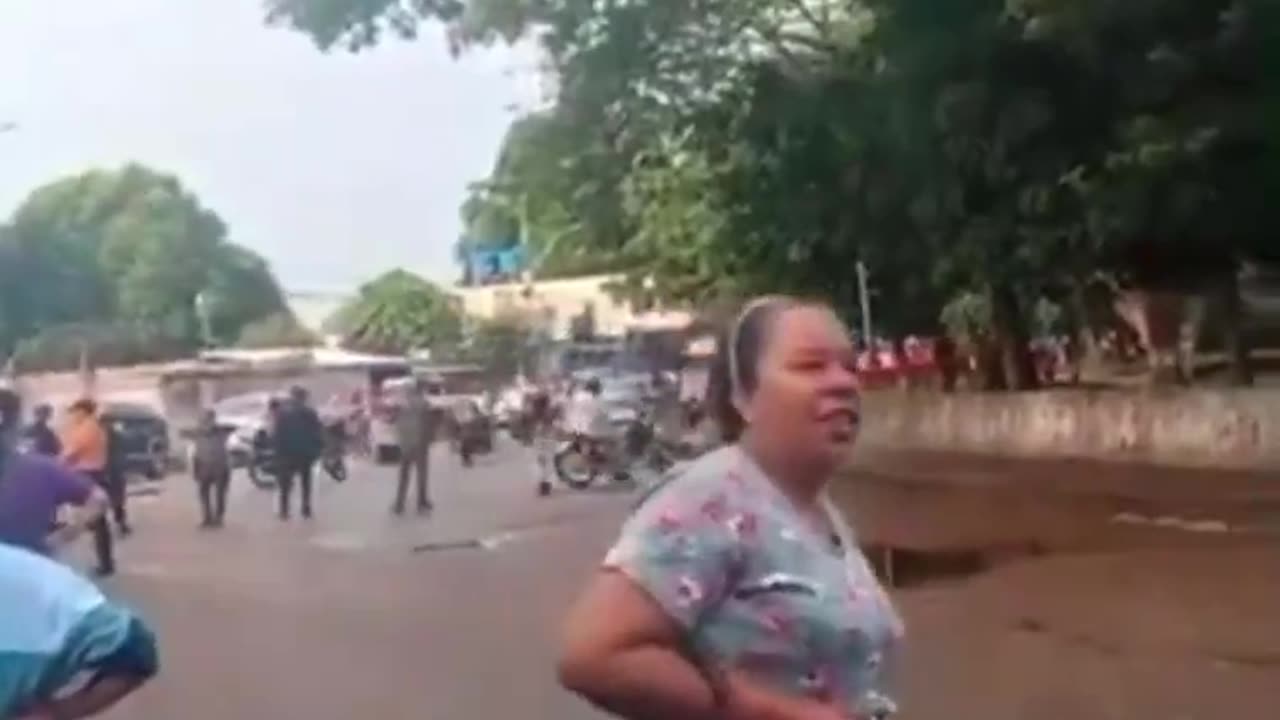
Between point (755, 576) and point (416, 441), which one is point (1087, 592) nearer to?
point (416, 441)

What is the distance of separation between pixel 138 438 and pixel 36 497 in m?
13.2

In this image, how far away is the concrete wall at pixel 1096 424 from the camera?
20.5 meters

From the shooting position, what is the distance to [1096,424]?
23125mm

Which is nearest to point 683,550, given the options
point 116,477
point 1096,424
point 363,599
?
point 363,599

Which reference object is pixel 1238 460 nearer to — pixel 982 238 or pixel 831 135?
pixel 982 238

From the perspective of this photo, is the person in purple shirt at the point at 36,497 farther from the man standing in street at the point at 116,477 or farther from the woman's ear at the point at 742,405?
the man standing in street at the point at 116,477

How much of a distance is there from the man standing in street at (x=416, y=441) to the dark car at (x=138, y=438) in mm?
1759

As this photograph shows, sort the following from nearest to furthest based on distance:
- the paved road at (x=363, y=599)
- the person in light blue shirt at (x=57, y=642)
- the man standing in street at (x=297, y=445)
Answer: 1. the person in light blue shirt at (x=57, y=642)
2. the paved road at (x=363, y=599)
3. the man standing in street at (x=297, y=445)

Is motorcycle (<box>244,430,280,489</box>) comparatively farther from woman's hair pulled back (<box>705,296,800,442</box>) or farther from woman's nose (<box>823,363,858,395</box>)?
woman's nose (<box>823,363,858,395</box>)

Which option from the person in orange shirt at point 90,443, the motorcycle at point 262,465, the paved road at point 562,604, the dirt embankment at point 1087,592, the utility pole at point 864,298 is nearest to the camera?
the dirt embankment at point 1087,592

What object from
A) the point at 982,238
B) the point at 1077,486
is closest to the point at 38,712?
the point at 1077,486

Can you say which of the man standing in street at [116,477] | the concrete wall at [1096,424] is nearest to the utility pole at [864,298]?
the concrete wall at [1096,424]

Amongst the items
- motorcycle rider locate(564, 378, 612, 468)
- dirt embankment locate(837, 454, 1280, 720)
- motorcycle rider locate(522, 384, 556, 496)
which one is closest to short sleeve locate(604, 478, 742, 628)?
dirt embankment locate(837, 454, 1280, 720)

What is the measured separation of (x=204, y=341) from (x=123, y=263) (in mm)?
723
